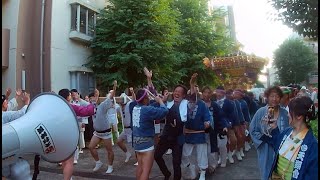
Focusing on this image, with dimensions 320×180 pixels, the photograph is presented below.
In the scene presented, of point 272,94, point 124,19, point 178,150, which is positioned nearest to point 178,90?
point 178,150

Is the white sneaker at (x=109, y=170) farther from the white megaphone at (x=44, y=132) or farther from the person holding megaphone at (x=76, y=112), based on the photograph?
the white megaphone at (x=44, y=132)

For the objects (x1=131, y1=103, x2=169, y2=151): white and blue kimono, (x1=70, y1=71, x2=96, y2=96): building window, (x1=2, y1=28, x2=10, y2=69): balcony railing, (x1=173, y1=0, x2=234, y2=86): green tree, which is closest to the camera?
(x1=131, y1=103, x2=169, y2=151): white and blue kimono

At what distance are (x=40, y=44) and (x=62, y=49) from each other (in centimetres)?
96

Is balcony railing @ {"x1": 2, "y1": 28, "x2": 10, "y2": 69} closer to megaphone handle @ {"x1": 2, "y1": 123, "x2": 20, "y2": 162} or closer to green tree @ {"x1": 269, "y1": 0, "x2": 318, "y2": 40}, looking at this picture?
green tree @ {"x1": 269, "y1": 0, "x2": 318, "y2": 40}

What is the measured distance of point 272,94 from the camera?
12.7 feet

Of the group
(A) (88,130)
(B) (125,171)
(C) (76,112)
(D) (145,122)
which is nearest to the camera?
(C) (76,112)

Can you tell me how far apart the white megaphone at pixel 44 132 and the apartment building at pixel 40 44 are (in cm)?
980

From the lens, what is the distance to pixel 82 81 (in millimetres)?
13852

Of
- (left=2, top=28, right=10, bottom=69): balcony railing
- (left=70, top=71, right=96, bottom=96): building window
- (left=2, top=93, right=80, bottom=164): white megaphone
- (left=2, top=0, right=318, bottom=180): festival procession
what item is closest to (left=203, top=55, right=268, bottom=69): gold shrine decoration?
(left=2, top=0, right=318, bottom=180): festival procession

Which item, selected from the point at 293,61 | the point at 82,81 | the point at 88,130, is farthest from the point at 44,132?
the point at 293,61

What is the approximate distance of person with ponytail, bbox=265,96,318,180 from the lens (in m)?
2.56

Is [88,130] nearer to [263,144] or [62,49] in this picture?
[62,49]

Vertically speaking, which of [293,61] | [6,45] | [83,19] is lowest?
[6,45]

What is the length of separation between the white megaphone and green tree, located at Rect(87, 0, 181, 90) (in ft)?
34.7
